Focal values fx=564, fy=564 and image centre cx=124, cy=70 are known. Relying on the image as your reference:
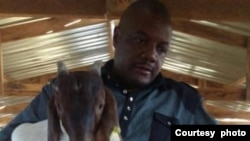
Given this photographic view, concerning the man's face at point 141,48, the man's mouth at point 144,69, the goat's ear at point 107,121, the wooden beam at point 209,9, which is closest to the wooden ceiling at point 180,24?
the wooden beam at point 209,9

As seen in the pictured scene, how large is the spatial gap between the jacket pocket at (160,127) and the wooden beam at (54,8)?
1510 mm

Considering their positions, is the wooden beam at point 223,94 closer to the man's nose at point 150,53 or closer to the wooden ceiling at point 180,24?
the wooden ceiling at point 180,24

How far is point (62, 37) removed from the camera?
5395mm

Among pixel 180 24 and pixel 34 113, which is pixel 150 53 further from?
pixel 180 24

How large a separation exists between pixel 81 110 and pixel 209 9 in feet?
6.29

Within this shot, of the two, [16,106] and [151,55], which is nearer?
[151,55]

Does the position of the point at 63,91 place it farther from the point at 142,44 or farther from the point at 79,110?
the point at 142,44

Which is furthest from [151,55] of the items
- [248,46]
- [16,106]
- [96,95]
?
[16,106]

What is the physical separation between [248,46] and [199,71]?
2.46m

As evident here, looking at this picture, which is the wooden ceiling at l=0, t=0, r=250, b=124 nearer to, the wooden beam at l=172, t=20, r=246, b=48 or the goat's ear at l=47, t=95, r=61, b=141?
the wooden beam at l=172, t=20, r=246, b=48

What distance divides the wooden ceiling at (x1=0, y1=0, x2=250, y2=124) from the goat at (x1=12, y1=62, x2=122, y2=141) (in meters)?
1.51

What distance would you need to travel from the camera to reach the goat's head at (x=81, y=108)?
2.09 feet

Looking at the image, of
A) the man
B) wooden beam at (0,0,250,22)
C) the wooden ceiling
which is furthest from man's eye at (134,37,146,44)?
wooden beam at (0,0,250,22)

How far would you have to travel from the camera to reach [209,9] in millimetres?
2488
